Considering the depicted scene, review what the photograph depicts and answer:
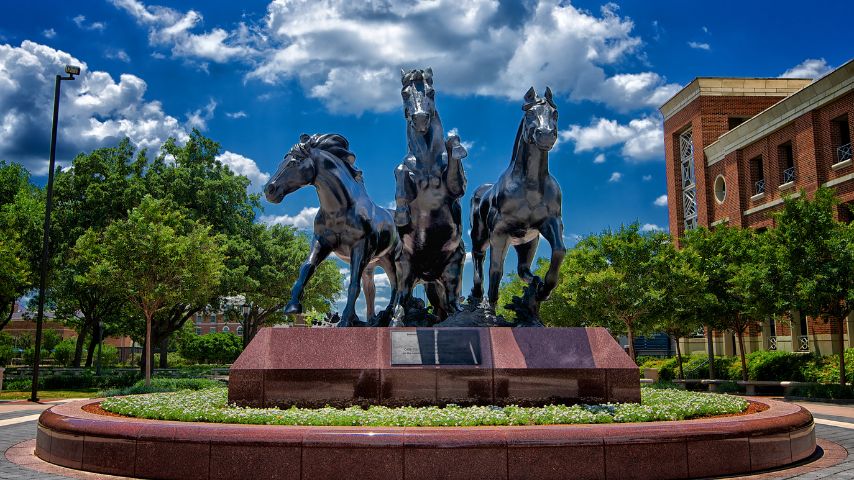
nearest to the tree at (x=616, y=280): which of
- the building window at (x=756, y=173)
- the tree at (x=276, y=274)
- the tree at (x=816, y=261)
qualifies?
the tree at (x=816, y=261)

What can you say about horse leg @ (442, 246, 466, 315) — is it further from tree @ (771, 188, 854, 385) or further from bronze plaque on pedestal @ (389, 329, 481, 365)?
tree @ (771, 188, 854, 385)

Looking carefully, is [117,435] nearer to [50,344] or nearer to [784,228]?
[784,228]

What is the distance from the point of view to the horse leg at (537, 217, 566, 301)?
10.6 metres

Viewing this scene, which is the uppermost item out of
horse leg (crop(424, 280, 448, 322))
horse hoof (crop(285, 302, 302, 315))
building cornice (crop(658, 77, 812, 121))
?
building cornice (crop(658, 77, 812, 121))

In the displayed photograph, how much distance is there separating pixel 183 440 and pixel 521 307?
5.44m

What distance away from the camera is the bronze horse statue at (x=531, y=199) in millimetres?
10242

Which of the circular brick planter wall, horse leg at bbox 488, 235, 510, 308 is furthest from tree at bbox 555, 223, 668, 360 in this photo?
the circular brick planter wall

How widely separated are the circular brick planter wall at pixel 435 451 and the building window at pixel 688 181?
40.4 m

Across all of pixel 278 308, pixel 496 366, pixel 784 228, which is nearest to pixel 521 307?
pixel 496 366

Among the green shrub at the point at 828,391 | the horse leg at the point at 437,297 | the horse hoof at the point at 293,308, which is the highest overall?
the horse leg at the point at 437,297

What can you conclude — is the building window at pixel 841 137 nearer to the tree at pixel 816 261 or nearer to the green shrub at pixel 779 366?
the tree at pixel 816 261

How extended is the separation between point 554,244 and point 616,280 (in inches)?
786

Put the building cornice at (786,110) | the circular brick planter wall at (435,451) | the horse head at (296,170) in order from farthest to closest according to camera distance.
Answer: the building cornice at (786,110) < the horse head at (296,170) < the circular brick planter wall at (435,451)

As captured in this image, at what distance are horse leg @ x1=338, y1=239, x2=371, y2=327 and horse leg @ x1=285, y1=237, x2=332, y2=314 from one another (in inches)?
17.8
